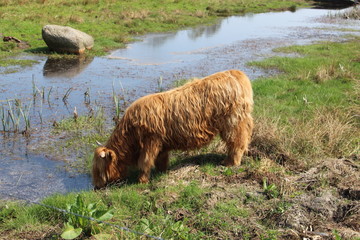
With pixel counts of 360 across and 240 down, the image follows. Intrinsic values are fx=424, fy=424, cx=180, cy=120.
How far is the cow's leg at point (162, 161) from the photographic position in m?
6.84

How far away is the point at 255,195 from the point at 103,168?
7.52 feet

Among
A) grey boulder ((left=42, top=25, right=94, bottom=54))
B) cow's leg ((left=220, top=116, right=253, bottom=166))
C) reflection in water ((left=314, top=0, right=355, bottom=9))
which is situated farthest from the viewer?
reflection in water ((left=314, top=0, right=355, bottom=9))

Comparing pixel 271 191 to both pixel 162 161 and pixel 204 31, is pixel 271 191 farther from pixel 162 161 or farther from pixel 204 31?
pixel 204 31

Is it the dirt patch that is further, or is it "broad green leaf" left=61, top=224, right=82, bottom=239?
the dirt patch

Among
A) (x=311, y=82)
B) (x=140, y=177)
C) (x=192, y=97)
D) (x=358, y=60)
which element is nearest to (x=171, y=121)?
(x=192, y=97)

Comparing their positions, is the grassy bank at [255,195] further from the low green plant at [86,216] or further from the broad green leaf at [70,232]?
the broad green leaf at [70,232]

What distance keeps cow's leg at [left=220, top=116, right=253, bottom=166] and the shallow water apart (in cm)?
238

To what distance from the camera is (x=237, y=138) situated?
6.69m

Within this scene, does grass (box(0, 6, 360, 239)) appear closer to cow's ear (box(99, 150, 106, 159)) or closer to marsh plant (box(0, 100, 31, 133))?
cow's ear (box(99, 150, 106, 159))

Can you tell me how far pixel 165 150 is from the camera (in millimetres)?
6691

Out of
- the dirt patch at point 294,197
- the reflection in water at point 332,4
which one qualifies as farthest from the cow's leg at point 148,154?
the reflection in water at point 332,4

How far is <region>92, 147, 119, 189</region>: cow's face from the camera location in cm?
635

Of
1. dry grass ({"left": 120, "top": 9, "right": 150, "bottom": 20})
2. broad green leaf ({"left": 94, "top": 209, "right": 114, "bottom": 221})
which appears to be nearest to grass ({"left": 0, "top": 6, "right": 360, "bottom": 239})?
broad green leaf ({"left": 94, "top": 209, "right": 114, "bottom": 221})

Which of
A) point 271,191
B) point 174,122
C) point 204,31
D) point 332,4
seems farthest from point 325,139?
point 332,4
